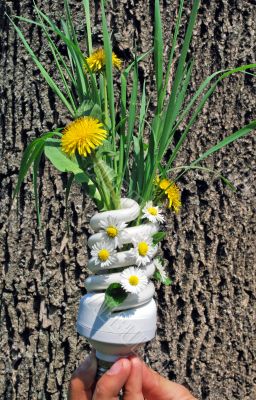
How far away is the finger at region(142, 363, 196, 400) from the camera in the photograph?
1.10 m

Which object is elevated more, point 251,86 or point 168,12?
point 168,12

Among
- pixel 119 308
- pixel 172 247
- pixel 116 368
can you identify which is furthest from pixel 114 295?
pixel 172 247

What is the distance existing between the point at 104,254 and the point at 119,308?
0.32ft

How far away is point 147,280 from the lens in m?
0.95

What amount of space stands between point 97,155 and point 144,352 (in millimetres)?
709

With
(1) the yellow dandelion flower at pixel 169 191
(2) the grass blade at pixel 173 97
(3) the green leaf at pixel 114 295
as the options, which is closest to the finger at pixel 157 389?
(3) the green leaf at pixel 114 295

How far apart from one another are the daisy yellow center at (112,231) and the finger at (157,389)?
0.29 metres

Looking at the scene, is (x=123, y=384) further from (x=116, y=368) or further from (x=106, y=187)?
(x=106, y=187)

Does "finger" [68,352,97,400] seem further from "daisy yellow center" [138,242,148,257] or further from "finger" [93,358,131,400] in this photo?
"daisy yellow center" [138,242,148,257]

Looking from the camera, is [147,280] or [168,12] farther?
[168,12]

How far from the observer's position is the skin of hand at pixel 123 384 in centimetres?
99

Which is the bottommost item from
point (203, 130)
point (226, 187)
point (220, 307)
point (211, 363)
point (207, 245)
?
point (211, 363)

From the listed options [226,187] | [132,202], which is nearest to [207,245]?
[226,187]

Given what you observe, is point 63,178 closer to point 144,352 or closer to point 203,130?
point 203,130
